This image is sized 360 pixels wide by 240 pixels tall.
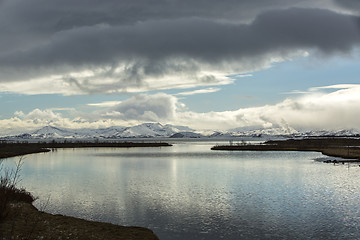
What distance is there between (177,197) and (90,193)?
11.1 metres

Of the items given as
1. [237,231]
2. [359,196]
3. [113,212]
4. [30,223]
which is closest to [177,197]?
[113,212]

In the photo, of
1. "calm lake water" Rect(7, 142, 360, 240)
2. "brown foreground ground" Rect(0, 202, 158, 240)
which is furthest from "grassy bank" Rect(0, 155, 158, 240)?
"calm lake water" Rect(7, 142, 360, 240)

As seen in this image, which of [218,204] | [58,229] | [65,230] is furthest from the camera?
[218,204]

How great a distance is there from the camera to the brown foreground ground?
2059 centimetres

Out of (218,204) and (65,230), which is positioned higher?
(65,230)

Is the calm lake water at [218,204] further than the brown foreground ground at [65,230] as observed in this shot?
Yes

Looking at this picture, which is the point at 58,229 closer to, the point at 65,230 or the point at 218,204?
the point at 65,230

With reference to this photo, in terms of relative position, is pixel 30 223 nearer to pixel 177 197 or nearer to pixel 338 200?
pixel 177 197

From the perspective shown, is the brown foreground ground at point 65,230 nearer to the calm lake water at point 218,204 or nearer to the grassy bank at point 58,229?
the grassy bank at point 58,229

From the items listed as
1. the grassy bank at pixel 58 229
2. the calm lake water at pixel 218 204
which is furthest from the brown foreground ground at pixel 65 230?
the calm lake water at pixel 218 204

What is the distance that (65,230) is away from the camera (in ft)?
72.1

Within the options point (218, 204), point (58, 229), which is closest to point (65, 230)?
point (58, 229)

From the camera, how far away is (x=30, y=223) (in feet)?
77.0

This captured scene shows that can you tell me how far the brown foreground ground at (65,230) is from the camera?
20594mm
